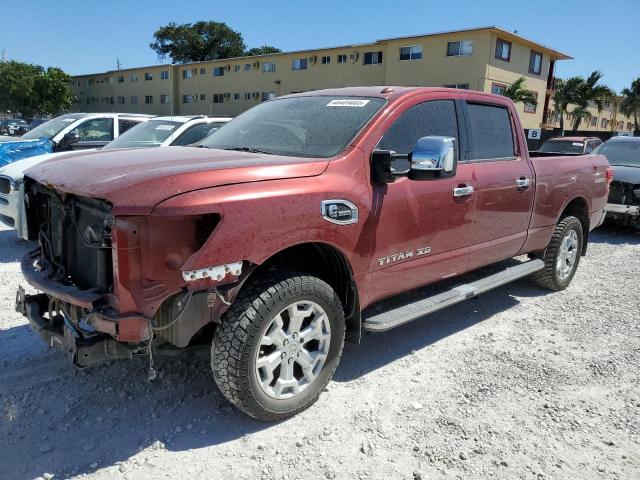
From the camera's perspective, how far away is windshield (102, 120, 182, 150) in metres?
7.63

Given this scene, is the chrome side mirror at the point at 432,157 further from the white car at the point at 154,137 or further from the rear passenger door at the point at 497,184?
the white car at the point at 154,137

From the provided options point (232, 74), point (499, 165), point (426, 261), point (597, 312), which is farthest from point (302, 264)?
point (232, 74)

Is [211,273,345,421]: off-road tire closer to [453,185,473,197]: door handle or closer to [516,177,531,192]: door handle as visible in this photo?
[453,185,473,197]: door handle

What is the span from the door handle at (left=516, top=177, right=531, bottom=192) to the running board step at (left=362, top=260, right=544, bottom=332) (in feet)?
2.57

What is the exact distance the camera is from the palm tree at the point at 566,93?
1683 inches

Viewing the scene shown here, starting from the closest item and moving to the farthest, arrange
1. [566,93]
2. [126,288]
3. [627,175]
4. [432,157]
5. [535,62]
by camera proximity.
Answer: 1. [126,288]
2. [432,157]
3. [627,175]
4. [535,62]
5. [566,93]

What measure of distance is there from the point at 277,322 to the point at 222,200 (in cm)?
80

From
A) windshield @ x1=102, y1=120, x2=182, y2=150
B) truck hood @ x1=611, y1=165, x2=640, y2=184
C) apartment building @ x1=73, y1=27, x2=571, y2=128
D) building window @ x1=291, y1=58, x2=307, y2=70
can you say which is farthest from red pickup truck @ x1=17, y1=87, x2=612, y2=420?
building window @ x1=291, y1=58, x2=307, y2=70

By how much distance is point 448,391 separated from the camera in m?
3.57

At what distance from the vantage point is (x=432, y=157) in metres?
3.20

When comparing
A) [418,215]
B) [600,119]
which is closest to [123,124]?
[418,215]

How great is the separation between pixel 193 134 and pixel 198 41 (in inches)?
2570

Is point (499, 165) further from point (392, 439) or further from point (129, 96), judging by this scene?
point (129, 96)

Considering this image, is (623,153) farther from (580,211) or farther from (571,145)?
(571,145)
